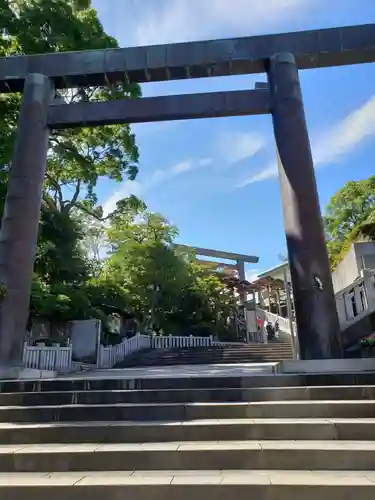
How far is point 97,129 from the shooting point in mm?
12953

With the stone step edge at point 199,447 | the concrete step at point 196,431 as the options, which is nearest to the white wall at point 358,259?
the concrete step at point 196,431

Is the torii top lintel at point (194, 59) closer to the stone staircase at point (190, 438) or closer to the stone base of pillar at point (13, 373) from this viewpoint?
the stone base of pillar at point (13, 373)

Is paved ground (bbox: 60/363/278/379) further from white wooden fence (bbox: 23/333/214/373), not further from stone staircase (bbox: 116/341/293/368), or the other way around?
stone staircase (bbox: 116/341/293/368)

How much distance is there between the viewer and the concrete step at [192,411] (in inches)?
131

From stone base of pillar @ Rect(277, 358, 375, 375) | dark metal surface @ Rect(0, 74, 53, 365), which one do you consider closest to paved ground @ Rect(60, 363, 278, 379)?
stone base of pillar @ Rect(277, 358, 375, 375)

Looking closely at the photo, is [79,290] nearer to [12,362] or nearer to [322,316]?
[12,362]

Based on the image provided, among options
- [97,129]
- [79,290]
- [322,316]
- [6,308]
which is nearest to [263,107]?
[322,316]

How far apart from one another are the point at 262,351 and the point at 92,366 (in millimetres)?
6004

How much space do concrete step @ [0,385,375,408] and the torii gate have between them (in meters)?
1.39

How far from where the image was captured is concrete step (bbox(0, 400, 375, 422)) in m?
3.34

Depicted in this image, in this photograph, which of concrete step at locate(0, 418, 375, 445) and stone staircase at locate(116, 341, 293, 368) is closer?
concrete step at locate(0, 418, 375, 445)

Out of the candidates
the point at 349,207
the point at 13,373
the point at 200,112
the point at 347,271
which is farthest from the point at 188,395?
the point at 349,207

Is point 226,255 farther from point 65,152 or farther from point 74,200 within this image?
point 65,152

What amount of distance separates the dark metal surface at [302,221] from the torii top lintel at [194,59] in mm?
395
